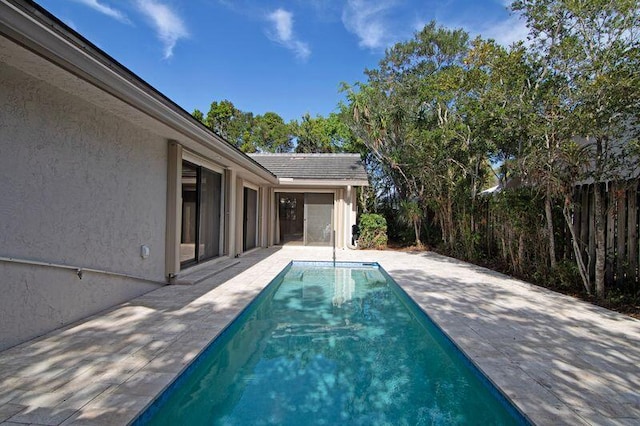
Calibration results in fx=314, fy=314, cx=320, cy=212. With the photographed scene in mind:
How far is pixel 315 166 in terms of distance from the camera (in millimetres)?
15109

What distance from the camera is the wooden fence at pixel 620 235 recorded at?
5.34 meters

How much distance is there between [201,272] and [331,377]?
5.02 meters

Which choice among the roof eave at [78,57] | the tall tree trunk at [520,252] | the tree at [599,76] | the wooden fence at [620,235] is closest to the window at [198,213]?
the roof eave at [78,57]

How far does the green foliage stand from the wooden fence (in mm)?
8238

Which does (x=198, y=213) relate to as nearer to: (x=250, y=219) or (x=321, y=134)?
→ (x=250, y=219)

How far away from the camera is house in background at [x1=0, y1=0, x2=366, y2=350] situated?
3054 mm

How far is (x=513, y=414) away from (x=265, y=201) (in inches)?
497

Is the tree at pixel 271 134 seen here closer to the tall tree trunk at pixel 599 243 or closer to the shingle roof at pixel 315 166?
the shingle roof at pixel 315 166

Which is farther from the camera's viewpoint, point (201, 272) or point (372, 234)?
point (372, 234)

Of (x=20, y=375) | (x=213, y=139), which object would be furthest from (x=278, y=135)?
(x=20, y=375)

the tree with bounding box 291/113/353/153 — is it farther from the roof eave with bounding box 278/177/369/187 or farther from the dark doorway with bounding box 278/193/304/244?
the roof eave with bounding box 278/177/369/187

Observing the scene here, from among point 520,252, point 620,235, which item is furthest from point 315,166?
point 620,235

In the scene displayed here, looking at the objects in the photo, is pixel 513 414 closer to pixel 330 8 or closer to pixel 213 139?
pixel 213 139

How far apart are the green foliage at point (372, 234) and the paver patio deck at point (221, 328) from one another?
7675 mm
